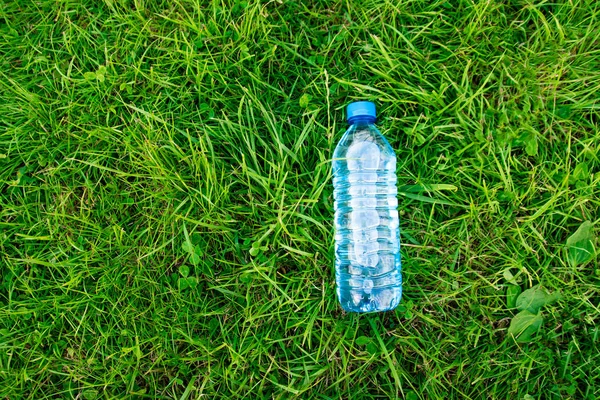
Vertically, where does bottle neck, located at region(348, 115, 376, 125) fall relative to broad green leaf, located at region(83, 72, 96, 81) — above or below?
below

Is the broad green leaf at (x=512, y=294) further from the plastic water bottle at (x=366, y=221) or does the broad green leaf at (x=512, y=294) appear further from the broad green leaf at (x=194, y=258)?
the broad green leaf at (x=194, y=258)

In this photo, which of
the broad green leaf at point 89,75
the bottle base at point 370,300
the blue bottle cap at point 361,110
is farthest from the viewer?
the broad green leaf at point 89,75

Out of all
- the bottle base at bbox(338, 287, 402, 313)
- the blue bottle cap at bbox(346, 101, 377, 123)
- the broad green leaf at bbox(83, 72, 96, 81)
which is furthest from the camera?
the broad green leaf at bbox(83, 72, 96, 81)

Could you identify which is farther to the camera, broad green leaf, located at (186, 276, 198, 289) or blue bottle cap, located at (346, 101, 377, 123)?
broad green leaf, located at (186, 276, 198, 289)

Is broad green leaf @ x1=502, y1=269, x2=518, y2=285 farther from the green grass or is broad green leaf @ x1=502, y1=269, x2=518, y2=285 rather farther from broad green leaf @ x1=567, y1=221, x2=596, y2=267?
broad green leaf @ x1=567, y1=221, x2=596, y2=267

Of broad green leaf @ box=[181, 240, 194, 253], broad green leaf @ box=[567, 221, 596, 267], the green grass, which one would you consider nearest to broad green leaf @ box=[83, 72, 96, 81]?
the green grass

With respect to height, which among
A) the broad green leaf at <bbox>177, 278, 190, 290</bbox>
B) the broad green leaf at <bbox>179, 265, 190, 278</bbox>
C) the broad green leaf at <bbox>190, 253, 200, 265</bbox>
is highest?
the broad green leaf at <bbox>190, 253, 200, 265</bbox>

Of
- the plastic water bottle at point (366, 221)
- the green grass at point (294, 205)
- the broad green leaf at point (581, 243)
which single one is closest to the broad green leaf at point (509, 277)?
the green grass at point (294, 205)
